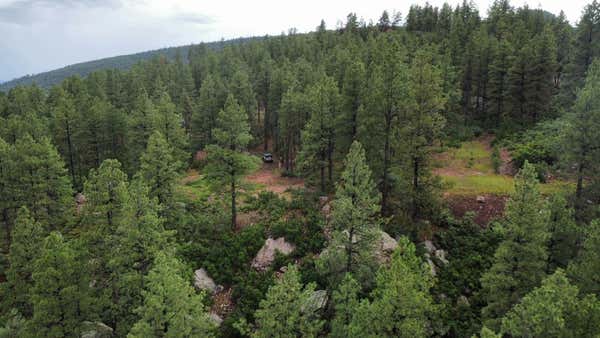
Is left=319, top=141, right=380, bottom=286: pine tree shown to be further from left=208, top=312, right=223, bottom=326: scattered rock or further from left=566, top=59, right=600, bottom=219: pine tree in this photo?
left=566, top=59, right=600, bottom=219: pine tree

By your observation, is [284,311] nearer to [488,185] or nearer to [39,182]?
[39,182]

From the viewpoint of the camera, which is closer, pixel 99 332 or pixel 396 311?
pixel 396 311

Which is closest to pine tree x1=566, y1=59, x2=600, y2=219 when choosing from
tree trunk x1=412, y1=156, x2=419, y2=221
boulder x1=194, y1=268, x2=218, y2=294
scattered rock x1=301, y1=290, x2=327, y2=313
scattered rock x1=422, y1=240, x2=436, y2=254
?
scattered rock x1=422, y1=240, x2=436, y2=254

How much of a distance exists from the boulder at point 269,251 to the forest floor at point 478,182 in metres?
12.6

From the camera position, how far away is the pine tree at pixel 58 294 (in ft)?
63.7

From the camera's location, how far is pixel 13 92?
58656 mm

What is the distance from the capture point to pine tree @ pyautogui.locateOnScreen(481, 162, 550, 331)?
733 inches

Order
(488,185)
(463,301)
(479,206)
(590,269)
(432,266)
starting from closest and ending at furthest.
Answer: (590,269), (463,301), (432,266), (479,206), (488,185)

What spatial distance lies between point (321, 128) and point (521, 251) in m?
19.5

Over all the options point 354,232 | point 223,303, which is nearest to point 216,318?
point 223,303

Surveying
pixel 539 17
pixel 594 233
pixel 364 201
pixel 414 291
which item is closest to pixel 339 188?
pixel 364 201

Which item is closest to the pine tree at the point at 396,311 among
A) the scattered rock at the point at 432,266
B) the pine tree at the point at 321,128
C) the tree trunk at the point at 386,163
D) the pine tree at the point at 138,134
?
the scattered rock at the point at 432,266

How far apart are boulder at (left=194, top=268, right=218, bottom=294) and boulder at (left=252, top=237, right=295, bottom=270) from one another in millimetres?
3244

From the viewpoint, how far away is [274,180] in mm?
46281
